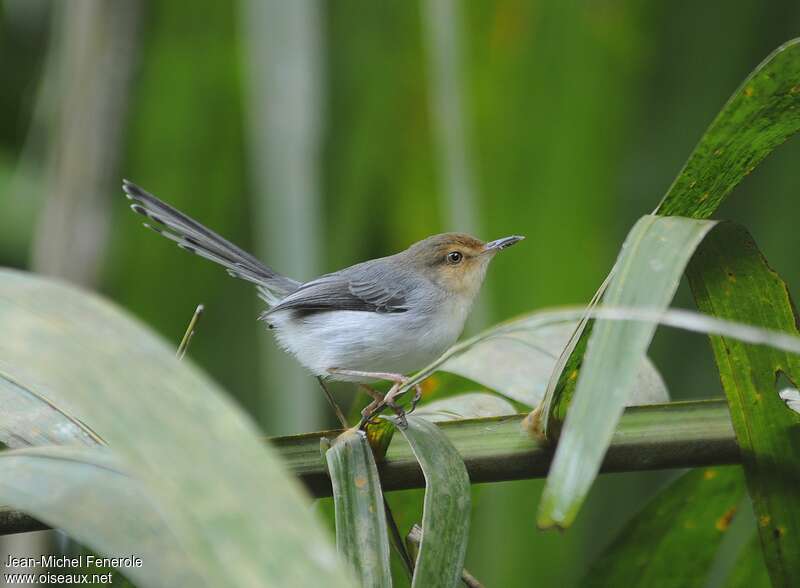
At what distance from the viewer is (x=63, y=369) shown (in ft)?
1.92

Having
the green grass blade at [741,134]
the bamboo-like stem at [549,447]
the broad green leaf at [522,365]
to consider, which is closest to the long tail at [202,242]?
the broad green leaf at [522,365]

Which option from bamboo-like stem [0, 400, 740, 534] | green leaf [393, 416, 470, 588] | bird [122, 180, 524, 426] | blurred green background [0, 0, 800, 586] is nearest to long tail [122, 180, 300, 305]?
bird [122, 180, 524, 426]

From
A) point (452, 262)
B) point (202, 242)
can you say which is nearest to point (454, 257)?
point (452, 262)

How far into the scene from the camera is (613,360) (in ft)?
2.47

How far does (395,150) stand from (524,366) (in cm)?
91

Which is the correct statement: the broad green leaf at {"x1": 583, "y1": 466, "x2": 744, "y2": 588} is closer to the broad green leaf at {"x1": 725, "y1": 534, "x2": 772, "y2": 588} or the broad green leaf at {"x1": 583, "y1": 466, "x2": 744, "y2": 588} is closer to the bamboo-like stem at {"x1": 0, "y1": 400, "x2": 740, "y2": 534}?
the broad green leaf at {"x1": 725, "y1": 534, "x2": 772, "y2": 588}

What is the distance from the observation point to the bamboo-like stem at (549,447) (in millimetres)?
1091

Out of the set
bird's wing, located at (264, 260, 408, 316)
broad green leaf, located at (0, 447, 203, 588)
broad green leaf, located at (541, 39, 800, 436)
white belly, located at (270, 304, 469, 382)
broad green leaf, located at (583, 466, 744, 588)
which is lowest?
broad green leaf, located at (583, 466, 744, 588)

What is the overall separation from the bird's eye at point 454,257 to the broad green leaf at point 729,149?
1546 mm

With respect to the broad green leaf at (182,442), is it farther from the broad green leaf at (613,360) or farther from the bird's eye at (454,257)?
the bird's eye at (454,257)

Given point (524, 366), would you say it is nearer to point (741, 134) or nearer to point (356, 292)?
point (741, 134)

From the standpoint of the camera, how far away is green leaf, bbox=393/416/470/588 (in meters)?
0.89

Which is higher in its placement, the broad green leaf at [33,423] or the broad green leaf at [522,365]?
the broad green leaf at [33,423]

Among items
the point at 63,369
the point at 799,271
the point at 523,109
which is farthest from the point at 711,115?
the point at 63,369
